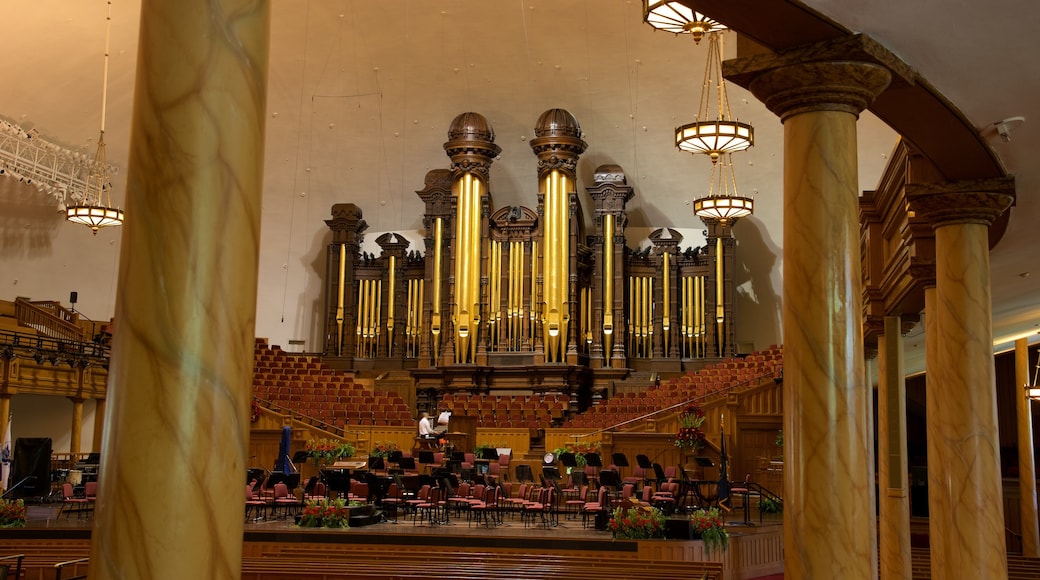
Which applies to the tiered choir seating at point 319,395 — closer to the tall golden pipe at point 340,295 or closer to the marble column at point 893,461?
the tall golden pipe at point 340,295

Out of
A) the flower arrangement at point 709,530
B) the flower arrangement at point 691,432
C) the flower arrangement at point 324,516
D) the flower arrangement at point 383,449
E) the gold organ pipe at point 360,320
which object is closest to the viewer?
the flower arrangement at point 709,530

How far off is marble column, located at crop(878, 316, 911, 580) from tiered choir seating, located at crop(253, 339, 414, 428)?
398 inches

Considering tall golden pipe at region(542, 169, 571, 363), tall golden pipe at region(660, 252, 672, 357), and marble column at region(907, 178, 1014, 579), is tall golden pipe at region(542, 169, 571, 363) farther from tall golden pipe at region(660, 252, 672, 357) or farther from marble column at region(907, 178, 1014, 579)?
marble column at region(907, 178, 1014, 579)

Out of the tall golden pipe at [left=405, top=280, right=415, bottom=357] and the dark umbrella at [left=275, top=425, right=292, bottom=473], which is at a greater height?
the tall golden pipe at [left=405, top=280, right=415, bottom=357]

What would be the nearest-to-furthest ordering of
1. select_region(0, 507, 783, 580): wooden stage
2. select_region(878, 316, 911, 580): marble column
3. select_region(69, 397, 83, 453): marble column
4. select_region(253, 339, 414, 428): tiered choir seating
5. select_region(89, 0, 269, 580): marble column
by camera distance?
select_region(89, 0, 269, 580): marble column → select_region(0, 507, 783, 580): wooden stage → select_region(878, 316, 911, 580): marble column → select_region(69, 397, 83, 453): marble column → select_region(253, 339, 414, 428): tiered choir seating

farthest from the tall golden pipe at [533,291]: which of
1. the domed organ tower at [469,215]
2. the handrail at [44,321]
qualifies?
the handrail at [44,321]

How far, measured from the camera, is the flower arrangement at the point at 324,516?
12.0 m

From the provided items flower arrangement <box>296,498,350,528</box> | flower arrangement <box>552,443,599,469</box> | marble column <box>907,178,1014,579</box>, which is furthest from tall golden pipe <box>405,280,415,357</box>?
marble column <box>907,178,1014,579</box>

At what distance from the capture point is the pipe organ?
21844 mm

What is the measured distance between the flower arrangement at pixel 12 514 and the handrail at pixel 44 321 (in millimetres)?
9108

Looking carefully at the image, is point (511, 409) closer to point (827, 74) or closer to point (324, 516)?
point (324, 516)

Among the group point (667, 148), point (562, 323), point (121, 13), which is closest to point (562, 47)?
point (667, 148)

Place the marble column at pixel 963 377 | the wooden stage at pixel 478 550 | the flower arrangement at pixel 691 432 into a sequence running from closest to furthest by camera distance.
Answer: the marble column at pixel 963 377 < the wooden stage at pixel 478 550 < the flower arrangement at pixel 691 432

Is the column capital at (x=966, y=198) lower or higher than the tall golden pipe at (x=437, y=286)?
lower
